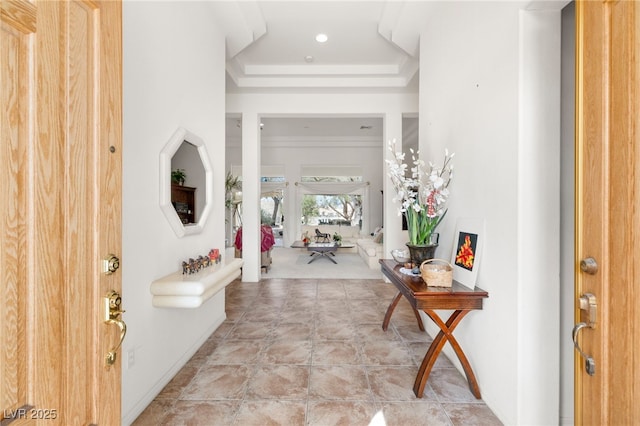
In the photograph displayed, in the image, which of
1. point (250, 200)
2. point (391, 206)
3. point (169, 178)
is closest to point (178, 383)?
point (169, 178)

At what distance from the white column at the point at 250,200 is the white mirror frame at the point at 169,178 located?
2270 mm

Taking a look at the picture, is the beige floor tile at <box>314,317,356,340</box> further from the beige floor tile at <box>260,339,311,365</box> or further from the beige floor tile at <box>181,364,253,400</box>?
the beige floor tile at <box>181,364,253,400</box>

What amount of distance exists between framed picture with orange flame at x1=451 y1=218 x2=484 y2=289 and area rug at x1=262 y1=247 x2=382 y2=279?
3235 millimetres

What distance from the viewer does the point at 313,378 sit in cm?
223

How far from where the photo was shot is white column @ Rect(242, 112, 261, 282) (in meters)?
5.14

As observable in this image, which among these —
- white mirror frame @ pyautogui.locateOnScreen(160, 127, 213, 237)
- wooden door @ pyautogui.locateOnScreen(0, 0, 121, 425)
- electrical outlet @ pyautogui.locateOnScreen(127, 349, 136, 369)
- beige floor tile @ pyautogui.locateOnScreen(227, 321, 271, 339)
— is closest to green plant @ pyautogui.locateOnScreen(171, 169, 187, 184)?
white mirror frame @ pyautogui.locateOnScreen(160, 127, 213, 237)

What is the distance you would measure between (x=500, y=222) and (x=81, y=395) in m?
2.07

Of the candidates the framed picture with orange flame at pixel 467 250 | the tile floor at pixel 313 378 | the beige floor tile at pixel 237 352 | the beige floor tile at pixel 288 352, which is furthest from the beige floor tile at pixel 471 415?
the beige floor tile at pixel 237 352

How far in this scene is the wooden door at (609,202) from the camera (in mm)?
850

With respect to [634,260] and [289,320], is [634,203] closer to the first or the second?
[634,260]

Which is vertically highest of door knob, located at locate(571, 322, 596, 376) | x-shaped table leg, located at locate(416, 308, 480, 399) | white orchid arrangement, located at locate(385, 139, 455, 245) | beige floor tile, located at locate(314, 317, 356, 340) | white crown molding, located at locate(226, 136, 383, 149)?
white crown molding, located at locate(226, 136, 383, 149)

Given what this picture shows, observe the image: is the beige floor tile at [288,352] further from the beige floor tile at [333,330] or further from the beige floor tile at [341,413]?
the beige floor tile at [341,413]

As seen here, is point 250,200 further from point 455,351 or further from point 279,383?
point 455,351

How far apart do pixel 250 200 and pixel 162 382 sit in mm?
3353
